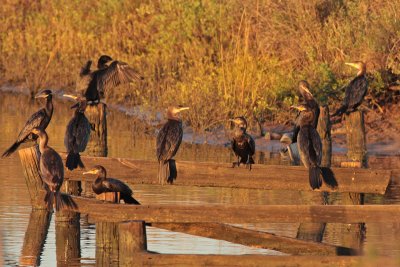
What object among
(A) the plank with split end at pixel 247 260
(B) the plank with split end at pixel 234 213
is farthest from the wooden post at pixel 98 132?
(A) the plank with split end at pixel 247 260

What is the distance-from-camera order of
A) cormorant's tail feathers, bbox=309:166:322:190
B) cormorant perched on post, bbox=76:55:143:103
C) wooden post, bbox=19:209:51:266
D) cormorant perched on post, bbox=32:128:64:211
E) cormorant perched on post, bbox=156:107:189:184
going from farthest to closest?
cormorant perched on post, bbox=76:55:143:103
cormorant perched on post, bbox=156:107:189:184
cormorant's tail feathers, bbox=309:166:322:190
wooden post, bbox=19:209:51:266
cormorant perched on post, bbox=32:128:64:211

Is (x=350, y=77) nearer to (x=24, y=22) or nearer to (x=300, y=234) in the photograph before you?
(x=300, y=234)

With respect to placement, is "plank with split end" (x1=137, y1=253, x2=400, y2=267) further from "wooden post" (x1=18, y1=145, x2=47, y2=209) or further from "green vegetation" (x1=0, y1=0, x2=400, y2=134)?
"green vegetation" (x1=0, y1=0, x2=400, y2=134)

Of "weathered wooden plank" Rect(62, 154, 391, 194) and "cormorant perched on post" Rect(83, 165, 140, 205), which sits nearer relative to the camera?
"cormorant perched on post" Rect(83, 165, 140, 205)

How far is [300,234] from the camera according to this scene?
13.9 metres

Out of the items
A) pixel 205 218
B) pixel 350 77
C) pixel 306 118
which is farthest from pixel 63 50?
pixel 205 218

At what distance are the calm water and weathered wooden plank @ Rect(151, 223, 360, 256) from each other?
1585 millimetres

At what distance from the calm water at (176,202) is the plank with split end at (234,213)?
47.7 inches

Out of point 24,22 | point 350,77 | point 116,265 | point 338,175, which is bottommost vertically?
point 116,265

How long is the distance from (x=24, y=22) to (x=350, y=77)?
14407mm

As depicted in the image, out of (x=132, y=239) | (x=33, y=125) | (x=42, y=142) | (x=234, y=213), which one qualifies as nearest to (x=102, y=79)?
(x=33, y=125)

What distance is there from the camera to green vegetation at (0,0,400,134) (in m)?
22.2

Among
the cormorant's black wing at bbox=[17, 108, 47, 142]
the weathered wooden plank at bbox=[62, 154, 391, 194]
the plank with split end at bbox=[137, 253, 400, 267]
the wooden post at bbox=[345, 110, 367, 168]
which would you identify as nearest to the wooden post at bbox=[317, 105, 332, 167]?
the wooden post at bbox=[345, 110, 367, 168]

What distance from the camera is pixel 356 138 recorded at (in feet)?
51.2
